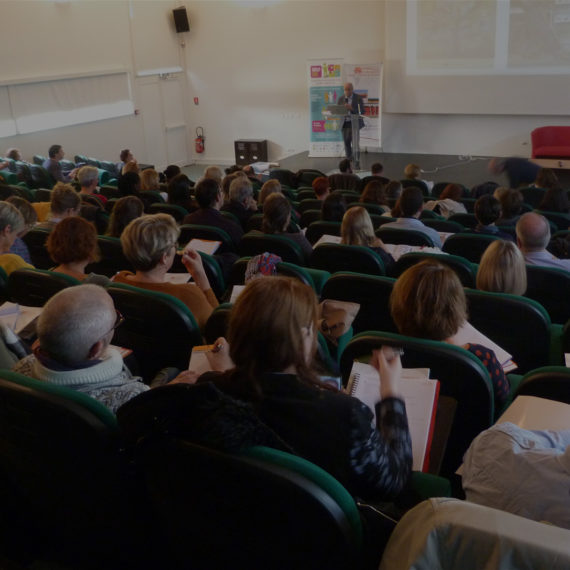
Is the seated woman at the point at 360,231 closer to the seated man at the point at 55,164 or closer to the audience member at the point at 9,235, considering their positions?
the audience member at the point at 9,235

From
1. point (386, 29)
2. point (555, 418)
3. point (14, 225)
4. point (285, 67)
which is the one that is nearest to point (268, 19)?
point (285, 67)

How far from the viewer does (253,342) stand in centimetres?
165

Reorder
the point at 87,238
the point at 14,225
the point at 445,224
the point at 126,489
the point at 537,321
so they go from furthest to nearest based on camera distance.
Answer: the point at 445,224
the point at 14,225
the point at 87,238
the point at 537,321
the point at 126,489

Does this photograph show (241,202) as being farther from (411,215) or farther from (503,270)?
(503,270)

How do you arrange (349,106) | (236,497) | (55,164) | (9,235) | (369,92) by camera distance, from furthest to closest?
(369,92) → (349,106) → (55,164) → (9,235) → (236,497)

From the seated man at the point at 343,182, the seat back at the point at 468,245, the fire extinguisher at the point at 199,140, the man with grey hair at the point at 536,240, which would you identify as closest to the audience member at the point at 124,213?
the seat back at the point at 468,245

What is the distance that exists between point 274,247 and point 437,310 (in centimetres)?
219

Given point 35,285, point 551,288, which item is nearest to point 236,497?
point 35,285

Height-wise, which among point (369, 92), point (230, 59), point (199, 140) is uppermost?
point (230, 59)

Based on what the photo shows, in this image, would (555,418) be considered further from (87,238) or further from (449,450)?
(87,238)

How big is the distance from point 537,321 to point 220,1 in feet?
41.3

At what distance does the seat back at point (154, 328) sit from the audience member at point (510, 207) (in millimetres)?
3546

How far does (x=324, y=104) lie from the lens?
12.7 meters

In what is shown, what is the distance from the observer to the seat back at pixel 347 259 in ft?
12.6
